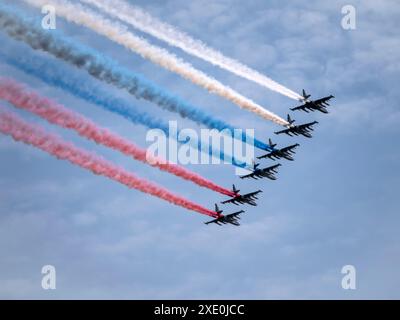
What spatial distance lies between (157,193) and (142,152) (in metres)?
5.37

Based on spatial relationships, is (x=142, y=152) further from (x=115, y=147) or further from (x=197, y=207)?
(x=197, y=207)

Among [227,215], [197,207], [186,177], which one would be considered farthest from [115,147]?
[227,215]

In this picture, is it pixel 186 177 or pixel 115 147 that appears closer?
pixel 115 147

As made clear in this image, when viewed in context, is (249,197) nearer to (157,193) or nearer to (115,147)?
(157,193)
